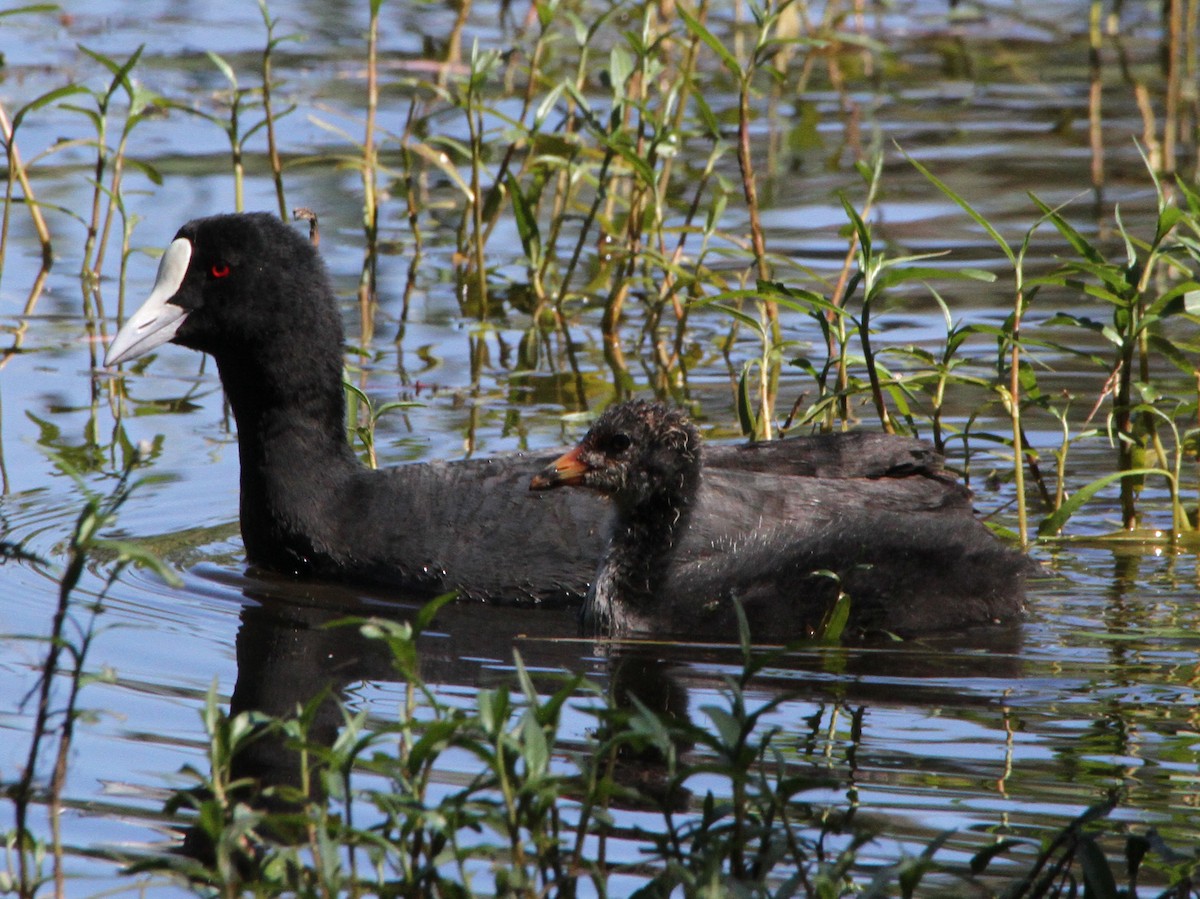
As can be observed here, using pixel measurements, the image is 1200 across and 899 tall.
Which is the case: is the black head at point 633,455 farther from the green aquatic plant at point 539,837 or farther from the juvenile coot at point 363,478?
the green aquatic plant at point 539,837

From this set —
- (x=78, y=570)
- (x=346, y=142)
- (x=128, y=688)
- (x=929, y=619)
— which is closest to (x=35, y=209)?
(x=346, y=142)

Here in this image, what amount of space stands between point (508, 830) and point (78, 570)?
804 mm

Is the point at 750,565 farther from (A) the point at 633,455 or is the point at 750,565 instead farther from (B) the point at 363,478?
(B) the point at 363,478

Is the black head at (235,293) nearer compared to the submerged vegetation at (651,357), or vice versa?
the submerged vegetation at (651,357)

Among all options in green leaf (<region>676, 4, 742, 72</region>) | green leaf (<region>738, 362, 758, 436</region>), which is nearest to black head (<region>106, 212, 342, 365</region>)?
green leaf (<region>738, 362, 758, 436</region>)

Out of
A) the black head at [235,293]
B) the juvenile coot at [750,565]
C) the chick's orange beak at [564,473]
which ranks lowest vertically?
the juvenile coot at [750,565]

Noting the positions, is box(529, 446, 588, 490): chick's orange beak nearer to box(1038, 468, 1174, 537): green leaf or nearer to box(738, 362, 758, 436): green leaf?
box(738, 362, 758, 436): green leaf

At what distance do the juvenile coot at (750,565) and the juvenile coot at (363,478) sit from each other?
172 millimetres

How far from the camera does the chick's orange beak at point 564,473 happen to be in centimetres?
509

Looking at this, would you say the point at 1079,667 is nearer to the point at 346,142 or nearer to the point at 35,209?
the point at 35,209

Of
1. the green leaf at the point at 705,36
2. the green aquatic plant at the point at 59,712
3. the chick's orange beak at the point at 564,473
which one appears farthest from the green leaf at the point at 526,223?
the green aquatic plant at the point at 59,712

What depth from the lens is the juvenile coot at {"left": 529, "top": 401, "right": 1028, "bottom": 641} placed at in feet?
16.1

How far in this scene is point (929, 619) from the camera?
16.3 ft

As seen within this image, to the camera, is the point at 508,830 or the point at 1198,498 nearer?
the point at 508,830
